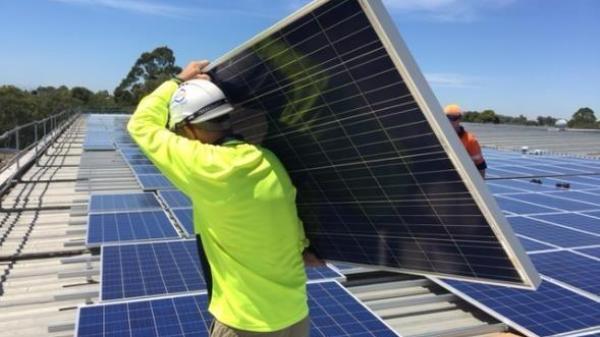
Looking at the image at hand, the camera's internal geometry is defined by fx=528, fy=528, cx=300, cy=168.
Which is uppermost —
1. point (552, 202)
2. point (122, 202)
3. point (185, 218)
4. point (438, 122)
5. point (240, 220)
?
point (438, 122)

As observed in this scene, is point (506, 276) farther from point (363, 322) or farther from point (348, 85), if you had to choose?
point (363, 322)

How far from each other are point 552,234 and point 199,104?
26.7 ft

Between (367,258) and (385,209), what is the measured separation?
1.77 ft

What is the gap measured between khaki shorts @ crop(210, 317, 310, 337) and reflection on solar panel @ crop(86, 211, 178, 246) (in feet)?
16.8

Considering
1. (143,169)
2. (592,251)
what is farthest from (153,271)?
(143,169)

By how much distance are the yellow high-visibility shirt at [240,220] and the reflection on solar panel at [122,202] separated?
23.9 feet

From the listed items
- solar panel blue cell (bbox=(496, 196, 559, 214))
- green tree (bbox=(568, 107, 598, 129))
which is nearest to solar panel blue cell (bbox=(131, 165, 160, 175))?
solar panel blue cell (bbox=(496, 196, 559, 214))

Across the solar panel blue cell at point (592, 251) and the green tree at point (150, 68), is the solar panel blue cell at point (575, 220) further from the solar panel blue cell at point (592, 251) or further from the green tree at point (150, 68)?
the green tree at point (150, 68)

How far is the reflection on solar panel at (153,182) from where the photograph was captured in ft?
→ 40.5

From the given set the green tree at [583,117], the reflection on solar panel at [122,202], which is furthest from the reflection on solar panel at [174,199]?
the green tree at [583,117]

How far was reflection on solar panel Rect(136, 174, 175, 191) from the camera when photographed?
40.5 ft

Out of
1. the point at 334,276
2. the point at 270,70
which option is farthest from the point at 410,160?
the point at 334,276

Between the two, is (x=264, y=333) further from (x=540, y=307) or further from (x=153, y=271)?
(x=540, y=307)

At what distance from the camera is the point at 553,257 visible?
7.63 m
